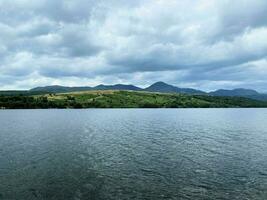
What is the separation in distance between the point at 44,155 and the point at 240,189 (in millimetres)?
37319

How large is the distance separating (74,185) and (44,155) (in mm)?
22055

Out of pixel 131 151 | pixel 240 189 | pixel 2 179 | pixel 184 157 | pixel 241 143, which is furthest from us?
pixel 241 143

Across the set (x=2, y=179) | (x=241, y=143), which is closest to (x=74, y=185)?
(x=2, y=179)

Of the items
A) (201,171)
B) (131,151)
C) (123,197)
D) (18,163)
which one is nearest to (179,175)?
(201,171)

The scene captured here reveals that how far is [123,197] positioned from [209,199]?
9.68 meters

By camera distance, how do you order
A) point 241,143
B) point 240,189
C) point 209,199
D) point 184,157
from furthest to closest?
point 241,143 → point 184,157 → point 240,189 → point 209,199

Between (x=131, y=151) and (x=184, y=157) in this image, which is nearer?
(x=184, y=157)

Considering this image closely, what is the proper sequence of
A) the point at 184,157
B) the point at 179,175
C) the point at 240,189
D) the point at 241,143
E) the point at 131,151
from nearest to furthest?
the point at 240,189 → the point at 179,175 → the point at 184,157 → the point at 131,151 → the point at 241,143

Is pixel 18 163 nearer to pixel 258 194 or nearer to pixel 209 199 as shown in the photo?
pixel 209 199

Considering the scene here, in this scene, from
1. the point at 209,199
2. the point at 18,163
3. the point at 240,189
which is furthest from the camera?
the point at 18,163

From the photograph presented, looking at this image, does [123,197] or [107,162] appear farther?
[107,162]

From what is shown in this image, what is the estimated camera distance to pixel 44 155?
57469 mm

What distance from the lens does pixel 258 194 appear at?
113 ft

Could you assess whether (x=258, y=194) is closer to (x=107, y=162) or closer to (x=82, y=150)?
(x=107, y=162)
